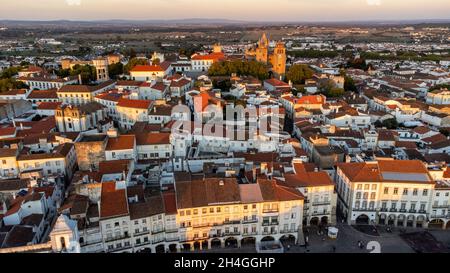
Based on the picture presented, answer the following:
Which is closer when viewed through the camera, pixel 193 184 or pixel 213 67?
pixel 193 184

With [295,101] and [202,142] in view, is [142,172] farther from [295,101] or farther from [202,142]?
[295,101]

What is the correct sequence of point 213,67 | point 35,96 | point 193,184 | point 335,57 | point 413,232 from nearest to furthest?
point 193,184
point 413,232
point 35,96
point 213,67
point 335,57

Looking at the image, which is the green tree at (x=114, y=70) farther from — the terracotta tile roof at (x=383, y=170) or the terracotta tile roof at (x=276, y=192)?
the terracotta tile roof at (x=383, y=170)

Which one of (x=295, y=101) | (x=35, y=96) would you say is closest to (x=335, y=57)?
(x=295, y=101)

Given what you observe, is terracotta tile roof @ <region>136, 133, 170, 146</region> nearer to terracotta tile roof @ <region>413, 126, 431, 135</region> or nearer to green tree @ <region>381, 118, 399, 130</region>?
terracotta tile roof @ <region>413, 126, 431, 135</region>

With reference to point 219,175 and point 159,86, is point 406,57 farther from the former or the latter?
point 219,175
